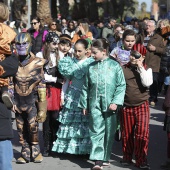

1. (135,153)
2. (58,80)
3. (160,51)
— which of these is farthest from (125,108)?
(160,51)

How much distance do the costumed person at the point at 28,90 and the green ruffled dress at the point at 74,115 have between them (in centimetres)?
42

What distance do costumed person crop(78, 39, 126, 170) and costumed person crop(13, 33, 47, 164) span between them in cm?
56

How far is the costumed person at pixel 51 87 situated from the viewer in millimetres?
8203

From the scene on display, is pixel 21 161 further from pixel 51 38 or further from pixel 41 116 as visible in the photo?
pixel 51 38

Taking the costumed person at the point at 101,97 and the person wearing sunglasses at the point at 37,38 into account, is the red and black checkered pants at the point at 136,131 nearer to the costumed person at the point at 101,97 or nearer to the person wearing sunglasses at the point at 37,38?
the costumed person at the point at 101,97

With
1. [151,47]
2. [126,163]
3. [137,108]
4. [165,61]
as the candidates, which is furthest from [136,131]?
[165,61]

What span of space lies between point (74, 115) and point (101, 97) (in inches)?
29.3

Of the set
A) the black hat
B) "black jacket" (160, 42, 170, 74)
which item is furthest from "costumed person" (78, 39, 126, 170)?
"black jacket" (160, 42, 170, 74)

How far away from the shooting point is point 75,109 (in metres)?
8.05

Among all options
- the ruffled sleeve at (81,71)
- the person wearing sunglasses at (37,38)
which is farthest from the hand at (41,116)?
the person wearing sunglasses at (37,38)

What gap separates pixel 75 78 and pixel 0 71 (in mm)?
3159

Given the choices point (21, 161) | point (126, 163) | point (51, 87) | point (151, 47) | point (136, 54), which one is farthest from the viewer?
point (151, 47)

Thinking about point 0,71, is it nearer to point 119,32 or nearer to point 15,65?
point 15,65

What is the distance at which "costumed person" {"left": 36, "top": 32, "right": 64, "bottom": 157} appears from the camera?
8.20 m
